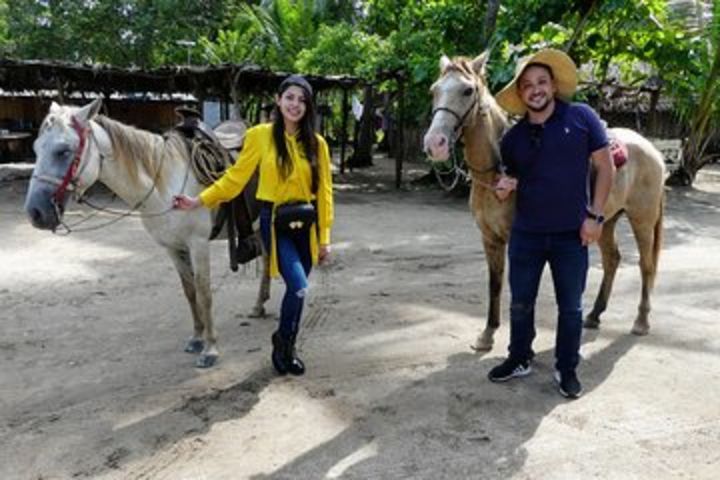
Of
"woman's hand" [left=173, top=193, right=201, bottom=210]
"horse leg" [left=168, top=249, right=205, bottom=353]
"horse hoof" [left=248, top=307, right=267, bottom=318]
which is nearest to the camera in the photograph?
"woman's hand" [left=173, top=193, right=201, bottom=210]

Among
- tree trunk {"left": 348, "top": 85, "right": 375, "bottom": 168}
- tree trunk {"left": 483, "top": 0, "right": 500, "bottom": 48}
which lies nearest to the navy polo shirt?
tree trunk {"left": 483, "top": 0, "right": 500, "bottom": 48}

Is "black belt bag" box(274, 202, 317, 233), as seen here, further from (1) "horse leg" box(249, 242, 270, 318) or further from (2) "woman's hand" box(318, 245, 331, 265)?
(1) "horse leg" box(249, 242, 270, 318)

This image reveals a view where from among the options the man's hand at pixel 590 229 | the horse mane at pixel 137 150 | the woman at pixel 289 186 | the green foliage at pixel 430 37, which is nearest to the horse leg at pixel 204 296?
the woman at pixel 289 186

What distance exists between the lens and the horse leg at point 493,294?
400 cm

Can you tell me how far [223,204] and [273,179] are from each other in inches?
28.1

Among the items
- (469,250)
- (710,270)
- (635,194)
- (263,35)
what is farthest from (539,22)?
(263,35)

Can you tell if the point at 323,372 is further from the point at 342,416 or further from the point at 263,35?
the point at 263,35

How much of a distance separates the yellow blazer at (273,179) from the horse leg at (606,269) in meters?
2.27

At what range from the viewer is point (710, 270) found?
631 cm

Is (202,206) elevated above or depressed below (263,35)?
below

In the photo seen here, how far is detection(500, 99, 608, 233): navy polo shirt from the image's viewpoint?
3.03 meters

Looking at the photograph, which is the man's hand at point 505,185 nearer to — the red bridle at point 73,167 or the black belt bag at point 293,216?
the black belt bag at point 293,216

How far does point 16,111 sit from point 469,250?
14784 millimetres

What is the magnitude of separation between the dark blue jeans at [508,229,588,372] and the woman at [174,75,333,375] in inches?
44.2
